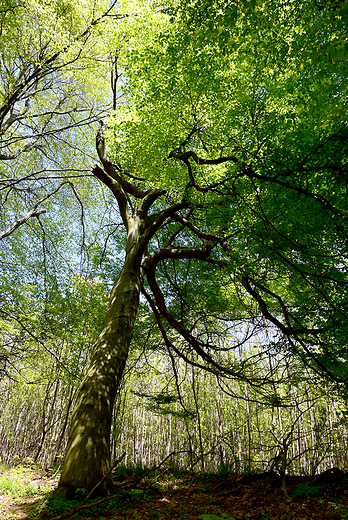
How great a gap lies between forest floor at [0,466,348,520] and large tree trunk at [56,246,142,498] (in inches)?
11.4

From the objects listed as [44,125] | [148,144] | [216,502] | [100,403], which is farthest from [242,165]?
[44,125]

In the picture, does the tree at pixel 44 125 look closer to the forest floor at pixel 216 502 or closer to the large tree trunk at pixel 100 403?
the large tree trunk at pixel 100 403

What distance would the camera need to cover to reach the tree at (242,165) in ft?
10.0

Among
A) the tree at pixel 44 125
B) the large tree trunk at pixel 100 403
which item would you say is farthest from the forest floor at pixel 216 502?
the tree at pixel 44 125

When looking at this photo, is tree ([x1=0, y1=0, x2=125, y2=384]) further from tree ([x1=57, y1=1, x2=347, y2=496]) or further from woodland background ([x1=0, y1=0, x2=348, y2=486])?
tree ([x1=57, y1=1, x2=347, y2=496])

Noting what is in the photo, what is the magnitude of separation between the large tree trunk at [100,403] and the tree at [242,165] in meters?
0.01

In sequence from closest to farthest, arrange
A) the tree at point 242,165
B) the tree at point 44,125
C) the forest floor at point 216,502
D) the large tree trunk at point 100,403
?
the forest floor at point 216,502 < the tree at point 242,165 < the large tree trunk at point 100,403 < the tree at point 44,125

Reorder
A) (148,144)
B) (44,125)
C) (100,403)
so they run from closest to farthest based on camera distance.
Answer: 1. (100,403)
2. (148,144)
3. (44,125)

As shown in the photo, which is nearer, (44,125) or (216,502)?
(216,502)

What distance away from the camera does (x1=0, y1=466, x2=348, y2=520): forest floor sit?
2.96 meters

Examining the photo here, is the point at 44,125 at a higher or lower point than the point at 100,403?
higher

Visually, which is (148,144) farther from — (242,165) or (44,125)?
(44,125)

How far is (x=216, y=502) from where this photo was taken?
12.6 ft

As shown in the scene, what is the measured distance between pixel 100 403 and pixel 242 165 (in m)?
3.57
